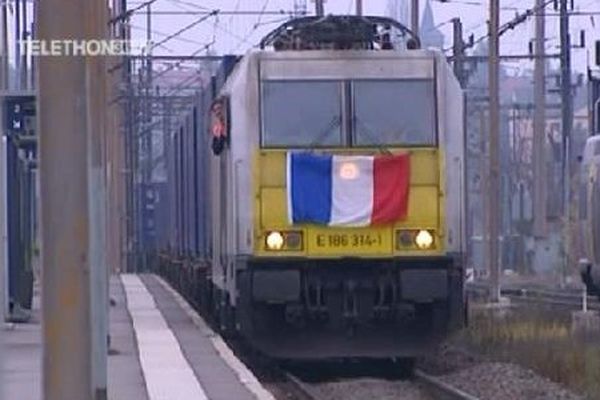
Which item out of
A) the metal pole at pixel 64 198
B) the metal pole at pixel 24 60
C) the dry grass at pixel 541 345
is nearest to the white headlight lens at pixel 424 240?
the dry grass at pixel 541 345

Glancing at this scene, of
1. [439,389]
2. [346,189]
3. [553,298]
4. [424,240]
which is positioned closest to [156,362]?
[346,189]

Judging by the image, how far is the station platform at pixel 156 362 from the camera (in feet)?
60.5

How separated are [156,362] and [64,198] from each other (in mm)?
11488

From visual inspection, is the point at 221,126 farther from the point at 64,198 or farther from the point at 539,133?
the point at 539,133

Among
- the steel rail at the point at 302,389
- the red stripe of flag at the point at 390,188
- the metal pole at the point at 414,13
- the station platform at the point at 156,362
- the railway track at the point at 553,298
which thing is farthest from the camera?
the metal pole at the point at 414,13

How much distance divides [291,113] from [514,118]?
62.1m

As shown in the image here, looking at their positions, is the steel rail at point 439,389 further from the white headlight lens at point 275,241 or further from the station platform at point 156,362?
the white headlight lens at point 275,241

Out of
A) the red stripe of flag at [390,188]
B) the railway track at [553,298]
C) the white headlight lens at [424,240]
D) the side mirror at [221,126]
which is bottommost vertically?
the railway track at [553,298]

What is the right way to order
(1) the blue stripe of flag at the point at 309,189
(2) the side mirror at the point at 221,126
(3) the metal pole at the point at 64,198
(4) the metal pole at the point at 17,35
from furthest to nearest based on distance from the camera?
1. (4) the metal pole at the point at 17,35
2. (2) the side mirror at the point at 221,126
3. (1) the blue stripe of flag at the point at 309,189
4. (3) the metal pole at the point at 64,198

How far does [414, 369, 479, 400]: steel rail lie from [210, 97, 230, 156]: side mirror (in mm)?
3406

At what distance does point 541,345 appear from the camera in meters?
26.2

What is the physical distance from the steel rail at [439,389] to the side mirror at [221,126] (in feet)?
11.2

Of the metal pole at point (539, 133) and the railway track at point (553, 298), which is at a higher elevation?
the metal pole at point (539, 133)

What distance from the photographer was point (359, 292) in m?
22.1
